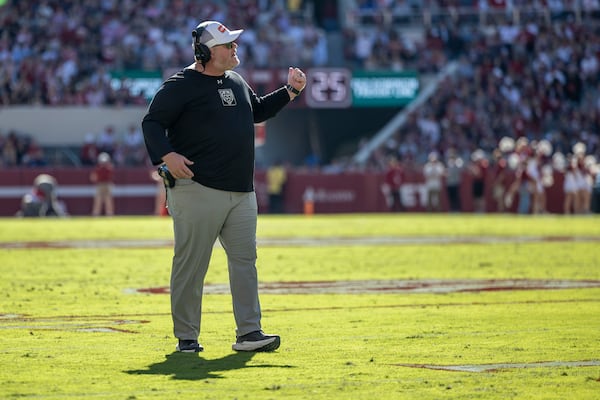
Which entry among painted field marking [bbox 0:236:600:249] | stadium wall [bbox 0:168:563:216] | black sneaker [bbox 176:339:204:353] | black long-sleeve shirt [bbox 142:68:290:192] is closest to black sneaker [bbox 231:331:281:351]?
black sneaker [bbox 176:339:204:353]

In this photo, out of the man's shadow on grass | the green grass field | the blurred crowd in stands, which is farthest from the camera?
the blurred crowd in stands

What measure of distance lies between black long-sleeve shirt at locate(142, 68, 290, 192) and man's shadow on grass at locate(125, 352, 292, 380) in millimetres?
1124

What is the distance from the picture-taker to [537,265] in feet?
59.0

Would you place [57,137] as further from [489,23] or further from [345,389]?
[345,389]

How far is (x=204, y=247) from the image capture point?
9227 millimetres

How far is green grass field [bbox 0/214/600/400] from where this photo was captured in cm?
Result: 748

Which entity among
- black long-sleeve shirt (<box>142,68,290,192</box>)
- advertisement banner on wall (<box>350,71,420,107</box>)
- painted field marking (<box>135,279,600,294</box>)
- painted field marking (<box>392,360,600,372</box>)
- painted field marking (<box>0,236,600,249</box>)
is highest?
advertisement banner on wall (<box>350,71,420,107</box>)

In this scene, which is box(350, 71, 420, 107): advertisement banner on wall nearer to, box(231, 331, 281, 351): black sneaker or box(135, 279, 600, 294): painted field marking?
box(135, 279, 600, 294): painted field marking

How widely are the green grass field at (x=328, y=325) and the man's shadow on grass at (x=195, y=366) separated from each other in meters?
0.01

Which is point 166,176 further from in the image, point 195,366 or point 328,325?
point 328,325

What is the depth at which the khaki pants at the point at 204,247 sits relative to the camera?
30.1ft

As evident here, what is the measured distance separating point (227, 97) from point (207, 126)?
0.80 ft

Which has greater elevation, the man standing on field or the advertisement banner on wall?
the advertisement banner on wall

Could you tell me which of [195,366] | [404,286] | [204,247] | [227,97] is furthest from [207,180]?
[404,286]
